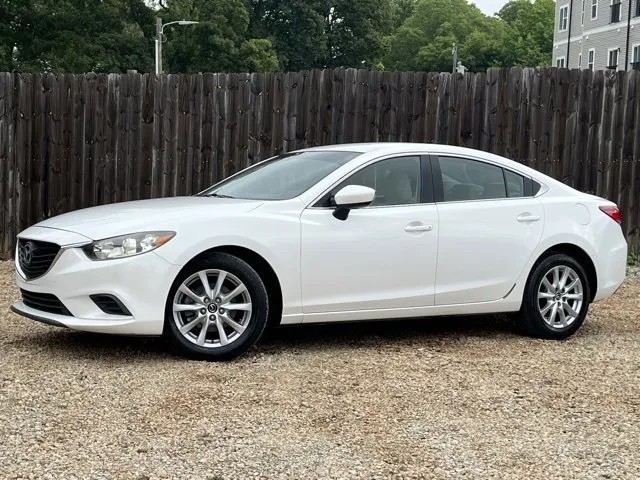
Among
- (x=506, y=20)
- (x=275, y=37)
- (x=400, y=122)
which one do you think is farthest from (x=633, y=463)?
(x=506, y=20)

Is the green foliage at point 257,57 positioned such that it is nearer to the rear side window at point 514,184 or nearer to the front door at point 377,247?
the rear side window at point 514,184

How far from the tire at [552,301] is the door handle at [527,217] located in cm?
33

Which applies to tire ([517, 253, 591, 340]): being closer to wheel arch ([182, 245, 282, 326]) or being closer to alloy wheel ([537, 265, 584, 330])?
alloy wheel ([537, 265, 584, 330])

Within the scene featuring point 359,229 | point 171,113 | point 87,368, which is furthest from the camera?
point 171,113

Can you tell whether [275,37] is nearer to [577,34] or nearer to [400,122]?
[577,34]

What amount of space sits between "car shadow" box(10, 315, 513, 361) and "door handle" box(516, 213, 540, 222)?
0.98 metres

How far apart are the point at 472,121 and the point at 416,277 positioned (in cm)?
481

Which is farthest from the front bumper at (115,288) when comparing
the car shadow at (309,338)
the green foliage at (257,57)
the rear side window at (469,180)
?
the green foliage at (257,57)

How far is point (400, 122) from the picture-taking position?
1141cm

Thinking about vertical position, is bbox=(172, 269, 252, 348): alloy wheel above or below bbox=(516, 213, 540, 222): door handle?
below

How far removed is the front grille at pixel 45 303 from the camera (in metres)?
6.34

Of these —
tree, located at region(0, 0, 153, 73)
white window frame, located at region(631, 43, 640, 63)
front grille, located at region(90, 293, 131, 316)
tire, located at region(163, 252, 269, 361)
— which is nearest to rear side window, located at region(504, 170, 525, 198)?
tire, located at region(163, 252, 269, 361)

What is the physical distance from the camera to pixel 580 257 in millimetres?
7777

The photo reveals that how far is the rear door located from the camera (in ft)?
23.7
